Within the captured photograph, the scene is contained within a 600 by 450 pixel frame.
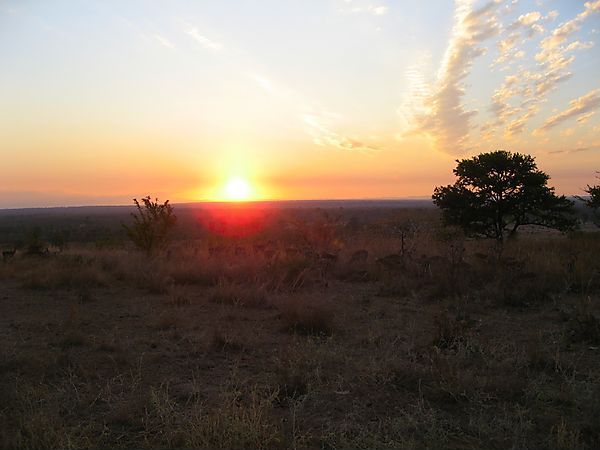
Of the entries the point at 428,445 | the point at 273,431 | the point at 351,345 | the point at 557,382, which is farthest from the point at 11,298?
the point at 557,382

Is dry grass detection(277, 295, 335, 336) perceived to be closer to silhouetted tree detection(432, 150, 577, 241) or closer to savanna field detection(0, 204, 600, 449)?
savanna field detection(0, 204, 600, 449)

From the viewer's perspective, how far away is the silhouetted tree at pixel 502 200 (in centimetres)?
1606

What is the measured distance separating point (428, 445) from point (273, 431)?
1181 millimetres

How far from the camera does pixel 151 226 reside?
49.6 ft

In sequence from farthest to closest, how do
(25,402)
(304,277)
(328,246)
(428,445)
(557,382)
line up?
(328,246) → (304,277) → (557,382) → (25,402) → (428,445)

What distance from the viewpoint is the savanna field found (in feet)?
12.0

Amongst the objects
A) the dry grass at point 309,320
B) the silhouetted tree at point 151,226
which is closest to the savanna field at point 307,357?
the dry grass at point 309,320

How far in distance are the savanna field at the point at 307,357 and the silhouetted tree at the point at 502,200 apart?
563 centimetres

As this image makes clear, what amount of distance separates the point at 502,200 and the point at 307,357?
1338cm

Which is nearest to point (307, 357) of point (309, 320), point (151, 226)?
point (309, 320)

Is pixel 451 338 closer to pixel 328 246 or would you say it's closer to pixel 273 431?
pixel 273 431

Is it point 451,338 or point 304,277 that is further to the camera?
point 304,277

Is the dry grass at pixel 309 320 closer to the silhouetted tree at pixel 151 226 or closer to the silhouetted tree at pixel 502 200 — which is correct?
the silhouetted tree at pixel 151 226

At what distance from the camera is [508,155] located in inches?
659
